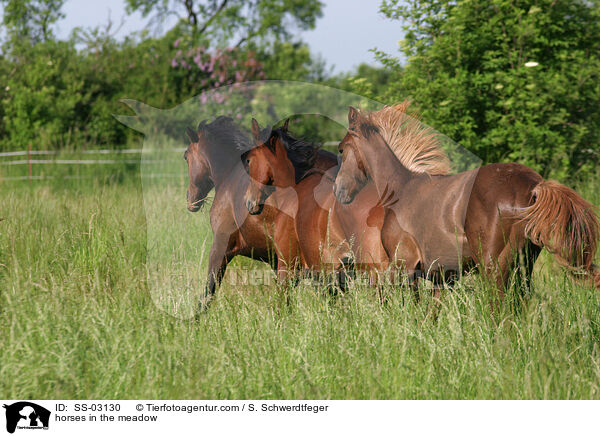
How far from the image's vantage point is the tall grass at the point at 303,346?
2.82m

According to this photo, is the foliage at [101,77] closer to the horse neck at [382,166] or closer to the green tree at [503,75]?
the green tree at [503,75]

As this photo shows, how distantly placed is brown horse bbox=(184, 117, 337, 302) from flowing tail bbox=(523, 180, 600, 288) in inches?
66.9

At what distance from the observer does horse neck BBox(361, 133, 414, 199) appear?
3.98m

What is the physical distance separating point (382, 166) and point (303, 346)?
1.45 meters

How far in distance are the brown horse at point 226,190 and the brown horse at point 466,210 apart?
56 centimetres

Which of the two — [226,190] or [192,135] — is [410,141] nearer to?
[226,190]

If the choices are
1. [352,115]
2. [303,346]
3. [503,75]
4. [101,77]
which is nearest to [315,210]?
[352,115]

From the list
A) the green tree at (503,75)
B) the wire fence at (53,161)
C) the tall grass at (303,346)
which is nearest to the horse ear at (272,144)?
the tall grass at (303,346)

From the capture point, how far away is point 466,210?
11.8 ft

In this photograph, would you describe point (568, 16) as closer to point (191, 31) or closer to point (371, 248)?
point (371, 248)

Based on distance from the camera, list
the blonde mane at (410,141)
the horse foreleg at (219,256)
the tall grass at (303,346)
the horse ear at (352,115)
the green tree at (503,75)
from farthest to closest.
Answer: the green tree at (503,75)
the horse foreleg at (219,256)
the blonde mane at (410,141)
the horse ear at (352,115)
the tall grass at (303,346)

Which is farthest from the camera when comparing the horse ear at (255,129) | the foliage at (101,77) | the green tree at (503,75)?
the foliage at (101,77)

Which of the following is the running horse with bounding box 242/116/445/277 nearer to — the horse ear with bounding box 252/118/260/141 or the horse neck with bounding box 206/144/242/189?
the horse ear with bounding box 252/118/260/141
